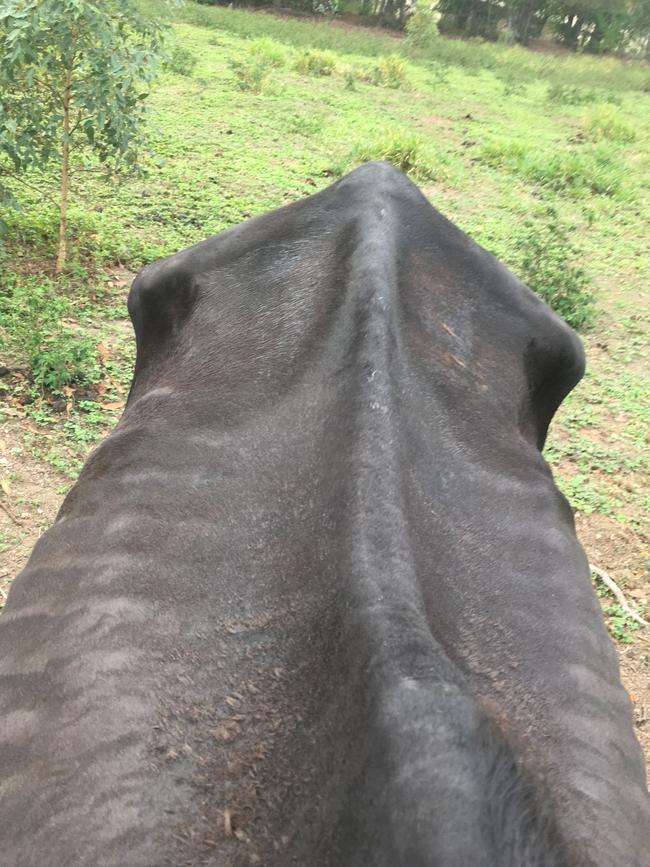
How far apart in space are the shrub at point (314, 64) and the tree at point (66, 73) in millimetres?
8867

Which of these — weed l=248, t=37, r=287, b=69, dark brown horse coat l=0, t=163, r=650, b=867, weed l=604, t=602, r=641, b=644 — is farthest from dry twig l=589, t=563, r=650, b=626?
weed l=248, t=37, r=287, b=69

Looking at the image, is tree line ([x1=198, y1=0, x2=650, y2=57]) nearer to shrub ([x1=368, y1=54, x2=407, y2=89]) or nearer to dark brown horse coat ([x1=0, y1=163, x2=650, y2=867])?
shrub ([x1=368, y1=54, x2=407, y2=89])

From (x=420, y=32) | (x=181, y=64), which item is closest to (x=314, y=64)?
(x=181, y=64)

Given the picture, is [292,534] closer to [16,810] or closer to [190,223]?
[16,810]

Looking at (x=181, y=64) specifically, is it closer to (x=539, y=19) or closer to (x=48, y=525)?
(x=48, y=525)

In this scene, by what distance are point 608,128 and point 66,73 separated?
31.5ft

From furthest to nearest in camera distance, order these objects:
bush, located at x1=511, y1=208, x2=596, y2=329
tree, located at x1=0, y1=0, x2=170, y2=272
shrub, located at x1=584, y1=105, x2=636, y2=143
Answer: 1. shrub, located at x1=584, y1=105, x2=636, y2=143
2. bush, located at x1=511, y1=208, x2=596, y2=329
3. tree, located at x1=0, y1=0, x2=170, y2=272

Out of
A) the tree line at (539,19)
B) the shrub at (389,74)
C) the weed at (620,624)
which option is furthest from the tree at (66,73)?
the tree line at (539,19)

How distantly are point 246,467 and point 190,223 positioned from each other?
510 centimetres

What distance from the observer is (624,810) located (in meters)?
1.45

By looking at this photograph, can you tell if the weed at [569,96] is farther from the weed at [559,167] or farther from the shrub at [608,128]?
the weed at [559,167]

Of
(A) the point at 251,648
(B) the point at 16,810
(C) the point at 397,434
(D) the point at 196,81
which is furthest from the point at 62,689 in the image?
(D) the point at 196,81

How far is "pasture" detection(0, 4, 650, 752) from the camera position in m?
4.11

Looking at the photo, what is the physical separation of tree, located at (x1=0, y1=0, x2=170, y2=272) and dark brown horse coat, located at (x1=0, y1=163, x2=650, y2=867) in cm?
281
